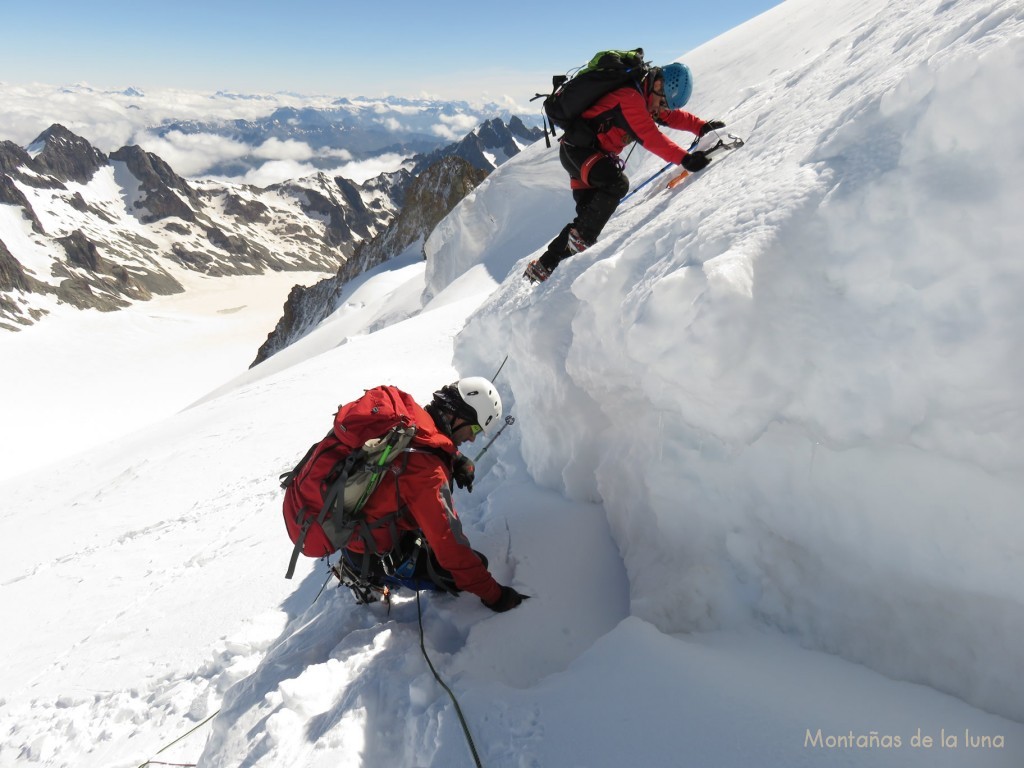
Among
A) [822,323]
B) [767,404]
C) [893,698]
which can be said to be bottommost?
[893,698]

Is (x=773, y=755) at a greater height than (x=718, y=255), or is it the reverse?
(x=718, y=255)

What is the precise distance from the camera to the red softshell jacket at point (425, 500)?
3477 mm

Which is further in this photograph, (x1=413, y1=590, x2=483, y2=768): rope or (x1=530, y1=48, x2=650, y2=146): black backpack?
(x1=530, y1=48, x2=650, y2=146): black backpack

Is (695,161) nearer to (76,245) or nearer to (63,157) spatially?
(76,245)

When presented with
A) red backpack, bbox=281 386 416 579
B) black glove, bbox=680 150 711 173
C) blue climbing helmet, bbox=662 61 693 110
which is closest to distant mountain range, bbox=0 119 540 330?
blue climbing helmet, bbox=662 61 693 110

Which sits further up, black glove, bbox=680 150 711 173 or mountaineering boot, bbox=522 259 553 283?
black glove, bbox=680 150 711 173

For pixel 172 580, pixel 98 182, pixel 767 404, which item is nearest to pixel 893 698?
pixel 767 404

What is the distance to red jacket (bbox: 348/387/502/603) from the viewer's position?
3.48m

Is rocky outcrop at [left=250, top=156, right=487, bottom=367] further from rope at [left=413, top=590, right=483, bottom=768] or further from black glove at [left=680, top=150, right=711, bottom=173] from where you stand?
rope at [left=413, top=590, right=483, bottom=768]

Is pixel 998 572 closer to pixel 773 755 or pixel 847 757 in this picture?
pixel 847 757

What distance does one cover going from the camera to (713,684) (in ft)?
9.00

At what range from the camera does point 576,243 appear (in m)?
5.96

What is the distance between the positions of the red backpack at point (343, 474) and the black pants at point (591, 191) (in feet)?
10.1

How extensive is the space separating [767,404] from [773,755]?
5.09 ft
